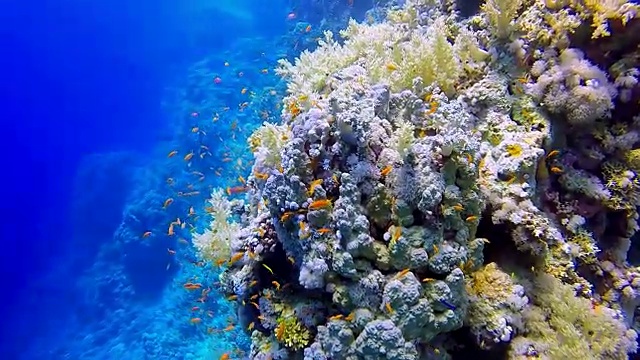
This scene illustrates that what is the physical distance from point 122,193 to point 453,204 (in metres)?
21.1

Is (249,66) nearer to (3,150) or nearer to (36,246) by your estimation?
(36,246)

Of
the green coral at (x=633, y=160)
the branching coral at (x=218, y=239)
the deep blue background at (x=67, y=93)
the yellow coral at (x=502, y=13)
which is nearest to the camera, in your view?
the green coral at (x=633, y=160)

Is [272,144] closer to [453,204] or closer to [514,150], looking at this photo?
[453,204]

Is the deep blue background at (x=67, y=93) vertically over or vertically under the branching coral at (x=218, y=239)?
over

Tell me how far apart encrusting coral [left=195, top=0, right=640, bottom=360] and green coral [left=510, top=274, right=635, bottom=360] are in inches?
0.5

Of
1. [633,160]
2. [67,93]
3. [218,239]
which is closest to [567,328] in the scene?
[633,160]

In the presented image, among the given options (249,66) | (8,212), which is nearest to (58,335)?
(8,212)

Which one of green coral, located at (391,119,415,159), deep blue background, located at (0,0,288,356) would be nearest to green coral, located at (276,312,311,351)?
green coral, located at (391,119,415,159)

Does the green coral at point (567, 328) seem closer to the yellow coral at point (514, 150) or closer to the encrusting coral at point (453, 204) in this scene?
the encrusting coral at point (453, 204)

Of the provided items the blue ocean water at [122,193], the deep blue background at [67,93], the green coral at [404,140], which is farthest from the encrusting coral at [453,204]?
the deep blue background at [67,93]

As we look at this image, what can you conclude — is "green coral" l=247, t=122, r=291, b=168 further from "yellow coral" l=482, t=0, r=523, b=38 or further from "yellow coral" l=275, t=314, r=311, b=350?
"yellow coral" l=482, t=0, r=523, b=38

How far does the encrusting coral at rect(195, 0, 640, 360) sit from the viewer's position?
2938 millimetres

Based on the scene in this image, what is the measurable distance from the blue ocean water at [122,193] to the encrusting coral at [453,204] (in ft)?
10.5

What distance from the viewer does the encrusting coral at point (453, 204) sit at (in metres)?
2.94
